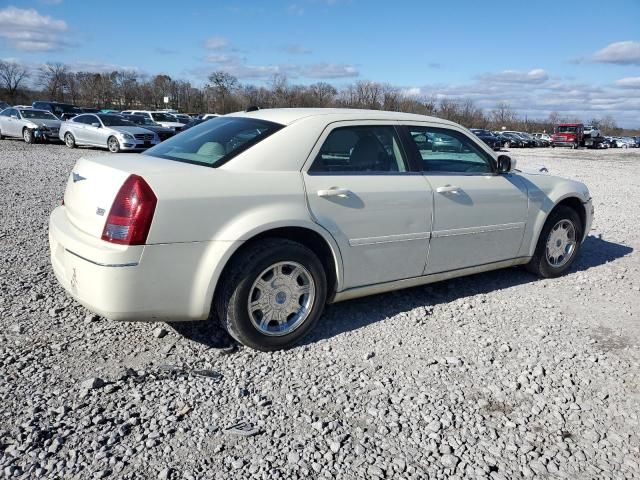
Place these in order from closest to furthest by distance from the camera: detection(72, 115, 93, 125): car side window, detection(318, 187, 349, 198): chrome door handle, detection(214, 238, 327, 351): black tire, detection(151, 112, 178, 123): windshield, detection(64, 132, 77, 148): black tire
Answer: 1. detection(214, 238, 327, 351): black tire
2. detection(318, 187, 349, 198): chrome door handle
3. detection(72, 115, 93, 125): car side window
4. detection(64, 132, 77, 148): black tire
5. detection(151, 112, 178, 123): windshield

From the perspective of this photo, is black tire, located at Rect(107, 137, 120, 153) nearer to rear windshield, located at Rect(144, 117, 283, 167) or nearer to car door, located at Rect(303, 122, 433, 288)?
rear windshield, located at Rect(144, 117, 283, 167)

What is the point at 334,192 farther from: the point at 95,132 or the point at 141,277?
the point at 95,132

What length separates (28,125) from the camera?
71.5 ft

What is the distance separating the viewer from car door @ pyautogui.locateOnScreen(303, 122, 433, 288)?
143 inches

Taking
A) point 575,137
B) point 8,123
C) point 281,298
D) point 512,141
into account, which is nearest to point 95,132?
point 8,123

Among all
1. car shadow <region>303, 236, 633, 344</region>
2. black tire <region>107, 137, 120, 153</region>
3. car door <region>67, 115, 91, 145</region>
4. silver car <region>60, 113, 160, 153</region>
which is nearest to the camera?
car shadow <region>303, 236, 633, 344</region>

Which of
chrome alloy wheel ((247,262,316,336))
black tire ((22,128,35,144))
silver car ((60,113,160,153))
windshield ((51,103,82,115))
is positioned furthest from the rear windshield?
windshield ((51,103,82,115))

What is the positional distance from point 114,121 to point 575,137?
44217 mm

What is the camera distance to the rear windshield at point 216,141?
140 inches

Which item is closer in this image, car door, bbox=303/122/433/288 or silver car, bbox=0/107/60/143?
car door, bbox=303/122/433/288

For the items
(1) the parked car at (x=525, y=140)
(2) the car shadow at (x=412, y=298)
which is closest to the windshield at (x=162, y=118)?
(2) the car shadow at (x=412, y=298)

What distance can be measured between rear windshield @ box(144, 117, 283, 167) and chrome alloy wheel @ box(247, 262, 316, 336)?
32.2 inches

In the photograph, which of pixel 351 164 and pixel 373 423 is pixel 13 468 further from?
pixel 351 164

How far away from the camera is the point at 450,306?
4516 millimetres
